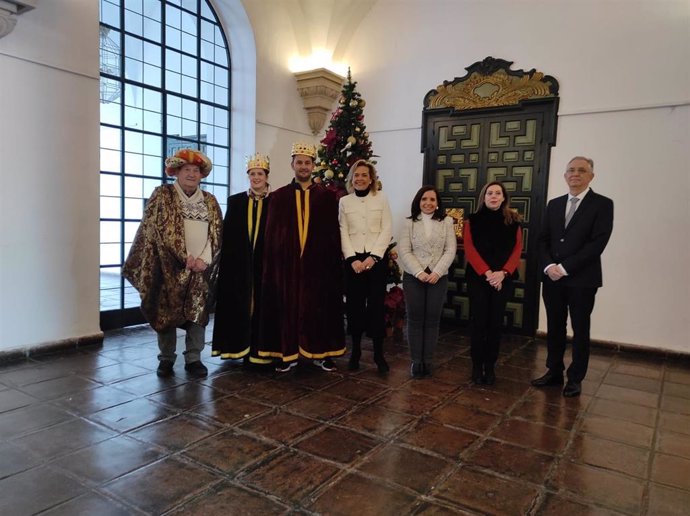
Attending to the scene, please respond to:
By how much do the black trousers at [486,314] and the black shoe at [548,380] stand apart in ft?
1.18

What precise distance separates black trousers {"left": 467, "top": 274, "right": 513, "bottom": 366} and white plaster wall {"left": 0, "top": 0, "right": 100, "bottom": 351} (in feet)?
10.5

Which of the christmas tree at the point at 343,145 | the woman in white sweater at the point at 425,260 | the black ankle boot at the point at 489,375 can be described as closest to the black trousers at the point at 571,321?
the black ankle boot at the point at 489,375

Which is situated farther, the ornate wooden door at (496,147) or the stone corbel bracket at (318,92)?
the stone corbel bracket at (318,92)

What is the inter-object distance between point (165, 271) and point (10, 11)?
211 centimetres

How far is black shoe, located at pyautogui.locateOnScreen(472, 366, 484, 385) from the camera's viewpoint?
352 cm

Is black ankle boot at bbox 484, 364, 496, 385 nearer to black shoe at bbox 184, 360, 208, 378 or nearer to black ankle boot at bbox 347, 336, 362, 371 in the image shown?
black ankle boot at bbox 347, 336, 362, 371

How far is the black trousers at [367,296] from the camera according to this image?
354 centimetres

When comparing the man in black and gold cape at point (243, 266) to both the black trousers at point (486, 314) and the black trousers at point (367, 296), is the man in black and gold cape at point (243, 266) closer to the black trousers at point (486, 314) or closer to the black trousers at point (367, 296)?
the black trousers at point (367, 296)

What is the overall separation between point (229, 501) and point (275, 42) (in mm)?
5252

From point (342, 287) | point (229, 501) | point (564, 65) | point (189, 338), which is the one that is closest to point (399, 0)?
point (564, 65)

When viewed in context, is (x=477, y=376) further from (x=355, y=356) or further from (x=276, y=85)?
(x=276, y=85)

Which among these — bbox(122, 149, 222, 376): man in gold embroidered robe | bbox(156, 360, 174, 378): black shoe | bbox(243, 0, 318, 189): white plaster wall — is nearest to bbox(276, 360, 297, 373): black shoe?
bbox(122, 149, 222, 376): man in gold embroidered robe

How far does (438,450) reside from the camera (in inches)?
96.1

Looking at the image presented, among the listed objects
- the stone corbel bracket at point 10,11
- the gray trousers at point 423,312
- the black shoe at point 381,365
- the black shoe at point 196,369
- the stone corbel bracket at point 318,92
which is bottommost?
the black shoe at point 196,369
